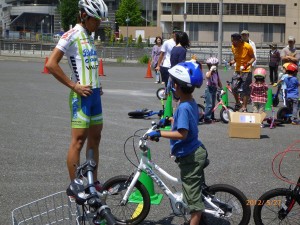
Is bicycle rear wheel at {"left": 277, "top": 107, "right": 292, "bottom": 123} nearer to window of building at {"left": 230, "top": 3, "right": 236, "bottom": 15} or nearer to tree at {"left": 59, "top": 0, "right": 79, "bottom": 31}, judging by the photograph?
window of building at {"left": 230, "top": 3, "right": 236, "bottom": 15}

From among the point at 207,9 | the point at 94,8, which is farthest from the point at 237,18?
the point at 94,8

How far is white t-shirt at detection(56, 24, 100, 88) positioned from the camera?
569 cm

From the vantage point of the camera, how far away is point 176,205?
524 cm

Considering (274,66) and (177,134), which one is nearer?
(177,134)

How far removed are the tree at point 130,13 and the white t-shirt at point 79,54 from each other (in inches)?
3326

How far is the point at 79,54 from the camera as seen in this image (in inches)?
225

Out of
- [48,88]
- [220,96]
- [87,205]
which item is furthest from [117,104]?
[87,205]

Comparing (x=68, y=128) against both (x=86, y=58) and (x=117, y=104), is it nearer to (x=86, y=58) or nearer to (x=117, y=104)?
(x=117, y=104)

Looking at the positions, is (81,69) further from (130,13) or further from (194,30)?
(130,13)

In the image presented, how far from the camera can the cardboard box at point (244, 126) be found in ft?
34.8

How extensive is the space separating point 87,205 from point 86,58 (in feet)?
9.97

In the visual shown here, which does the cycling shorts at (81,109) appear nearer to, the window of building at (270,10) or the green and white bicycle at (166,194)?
the green and white bicycle at (166,194)

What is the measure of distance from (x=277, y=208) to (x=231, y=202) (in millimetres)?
427

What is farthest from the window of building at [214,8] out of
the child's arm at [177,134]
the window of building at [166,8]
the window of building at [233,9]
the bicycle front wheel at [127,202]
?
the child's arm at [177,134]
